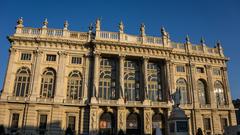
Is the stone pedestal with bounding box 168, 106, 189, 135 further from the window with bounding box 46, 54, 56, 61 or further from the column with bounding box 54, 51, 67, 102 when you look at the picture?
the window with bounding box 46, 54, 56, 61

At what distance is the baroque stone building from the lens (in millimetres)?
31375

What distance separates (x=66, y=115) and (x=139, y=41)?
1627cm

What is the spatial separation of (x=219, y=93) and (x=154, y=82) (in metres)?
12.9

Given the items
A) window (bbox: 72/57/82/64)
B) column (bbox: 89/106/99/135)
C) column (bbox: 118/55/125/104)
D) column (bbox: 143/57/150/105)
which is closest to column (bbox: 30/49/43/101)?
window (bbox: 72/57/82/64)

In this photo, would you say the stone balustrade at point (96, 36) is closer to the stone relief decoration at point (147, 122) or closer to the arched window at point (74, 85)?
the arched window at point (74, 85)

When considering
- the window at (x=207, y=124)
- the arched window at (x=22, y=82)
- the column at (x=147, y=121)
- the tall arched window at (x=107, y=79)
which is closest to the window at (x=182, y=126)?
the column at (x=147, y=121)

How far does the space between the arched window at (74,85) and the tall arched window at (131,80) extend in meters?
7.08

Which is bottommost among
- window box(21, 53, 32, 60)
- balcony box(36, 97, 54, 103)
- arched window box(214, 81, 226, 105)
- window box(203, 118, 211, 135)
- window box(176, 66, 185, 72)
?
window box(203, 118, 211, 135)

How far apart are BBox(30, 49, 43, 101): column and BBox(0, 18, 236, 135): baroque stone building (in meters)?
0.14

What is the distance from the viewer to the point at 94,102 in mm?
32094

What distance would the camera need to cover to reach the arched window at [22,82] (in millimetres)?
32000

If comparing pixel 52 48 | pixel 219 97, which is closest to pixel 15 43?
pixel 52 48

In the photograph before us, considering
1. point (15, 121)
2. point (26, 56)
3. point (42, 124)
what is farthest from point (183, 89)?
point (15, 121)

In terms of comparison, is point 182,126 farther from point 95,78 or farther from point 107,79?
point 107,79
